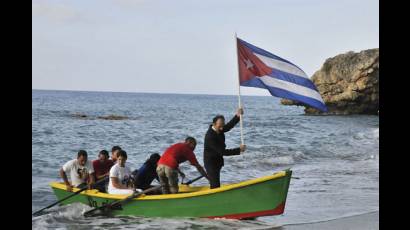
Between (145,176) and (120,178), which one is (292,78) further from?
(120,178)

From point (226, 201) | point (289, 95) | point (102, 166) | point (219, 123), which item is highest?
point (289, 95)

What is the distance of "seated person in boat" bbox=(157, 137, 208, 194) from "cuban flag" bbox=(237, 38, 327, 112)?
170 centimetres

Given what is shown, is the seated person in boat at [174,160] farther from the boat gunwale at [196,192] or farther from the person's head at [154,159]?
the person's head at [154,159]

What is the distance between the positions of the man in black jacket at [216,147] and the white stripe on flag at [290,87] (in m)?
0.95

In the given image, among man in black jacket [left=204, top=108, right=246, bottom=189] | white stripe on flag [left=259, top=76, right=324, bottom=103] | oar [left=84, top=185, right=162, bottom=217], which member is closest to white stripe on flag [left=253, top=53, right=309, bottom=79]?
white stripe on flag [left=259, top=76, right=324, bottom=103]

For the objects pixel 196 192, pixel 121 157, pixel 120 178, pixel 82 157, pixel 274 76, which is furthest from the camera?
pixel 82 157

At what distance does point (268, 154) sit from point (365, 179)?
918 centimetres

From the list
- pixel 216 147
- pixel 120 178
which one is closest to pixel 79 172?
pixel 120 178

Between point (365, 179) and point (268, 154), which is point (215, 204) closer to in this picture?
point (365, 179)

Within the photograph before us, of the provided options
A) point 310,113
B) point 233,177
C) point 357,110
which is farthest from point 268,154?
point 310,113

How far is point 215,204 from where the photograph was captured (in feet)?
34.1

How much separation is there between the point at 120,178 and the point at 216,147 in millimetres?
2416

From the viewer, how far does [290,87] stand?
1063cm
